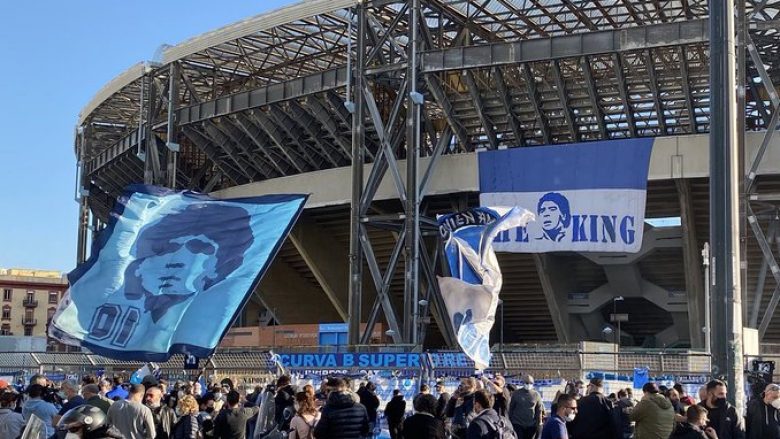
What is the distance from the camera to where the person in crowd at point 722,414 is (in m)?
11.3

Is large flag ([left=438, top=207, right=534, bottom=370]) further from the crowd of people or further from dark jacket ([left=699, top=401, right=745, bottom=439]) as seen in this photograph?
dark jacket ([left=699, top=401, right=745, bottom=439])

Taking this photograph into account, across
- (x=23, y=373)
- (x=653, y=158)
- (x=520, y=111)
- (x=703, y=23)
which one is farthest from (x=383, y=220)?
(x=23, y=373)

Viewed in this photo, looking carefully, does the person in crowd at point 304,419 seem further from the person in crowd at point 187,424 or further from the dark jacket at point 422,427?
the person in crowd at point 187,424

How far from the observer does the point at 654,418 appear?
444 inches

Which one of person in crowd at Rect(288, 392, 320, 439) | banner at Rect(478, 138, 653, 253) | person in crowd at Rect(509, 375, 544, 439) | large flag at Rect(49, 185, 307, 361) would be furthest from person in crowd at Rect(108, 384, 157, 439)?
banner at Rect(478, 138, 653, 253)

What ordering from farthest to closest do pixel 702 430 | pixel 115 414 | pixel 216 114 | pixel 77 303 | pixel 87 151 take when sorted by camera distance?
1. pixel 87 151
2. pixel 216 114
3. pixel 77 303
4. pixel 115 414
5. pixel 702 430

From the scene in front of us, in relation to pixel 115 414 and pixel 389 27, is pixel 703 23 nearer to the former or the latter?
pixel 389 27

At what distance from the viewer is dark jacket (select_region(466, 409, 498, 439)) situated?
9.16 metres

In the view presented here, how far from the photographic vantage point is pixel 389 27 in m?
40.0

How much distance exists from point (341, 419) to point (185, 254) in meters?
15.3

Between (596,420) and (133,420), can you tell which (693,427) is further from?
(133,420)

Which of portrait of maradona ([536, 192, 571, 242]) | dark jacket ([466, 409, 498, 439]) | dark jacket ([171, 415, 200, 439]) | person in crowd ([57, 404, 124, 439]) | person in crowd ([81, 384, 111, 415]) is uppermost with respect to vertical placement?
portrait of maradona ([536, 192, 571, 242])

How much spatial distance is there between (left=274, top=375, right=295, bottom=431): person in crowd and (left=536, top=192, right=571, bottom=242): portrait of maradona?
→ 2524 centimetres

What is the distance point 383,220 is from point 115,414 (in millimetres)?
29176
